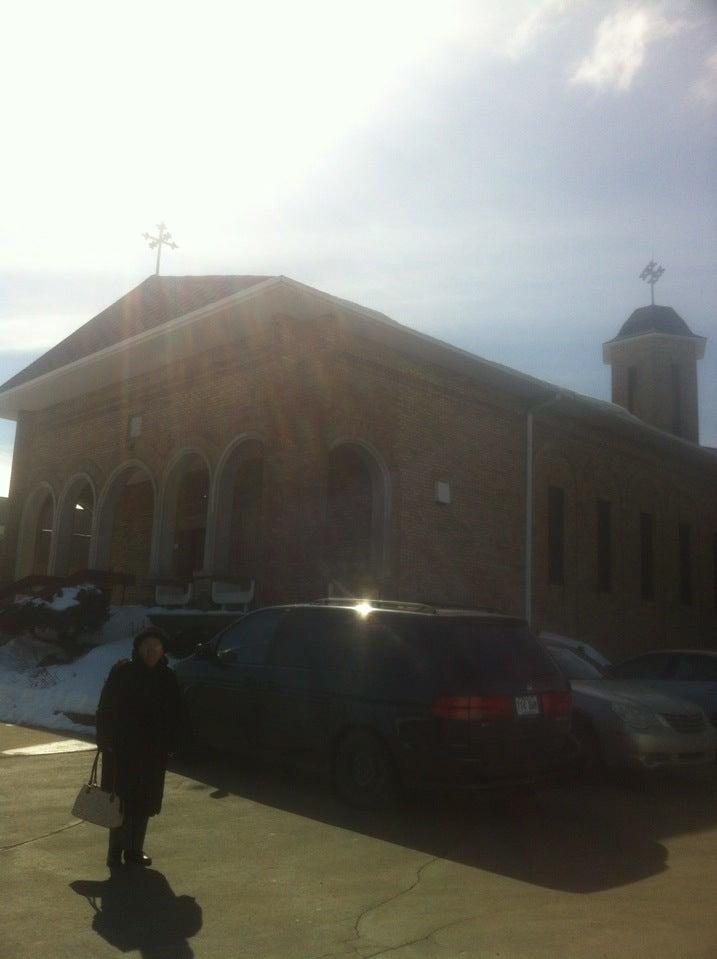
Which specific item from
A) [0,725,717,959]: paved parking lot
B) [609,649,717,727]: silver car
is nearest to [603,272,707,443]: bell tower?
[609,649,717,727]: silver car

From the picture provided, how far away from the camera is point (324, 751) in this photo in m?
7.73

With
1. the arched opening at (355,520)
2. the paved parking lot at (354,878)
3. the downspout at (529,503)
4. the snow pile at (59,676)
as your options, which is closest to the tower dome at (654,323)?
the downspout at (529,503)

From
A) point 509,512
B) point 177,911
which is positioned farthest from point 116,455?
point 177,911

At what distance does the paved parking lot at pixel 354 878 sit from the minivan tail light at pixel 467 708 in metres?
0.83

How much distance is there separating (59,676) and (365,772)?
297 inches

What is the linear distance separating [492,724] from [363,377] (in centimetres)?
1041

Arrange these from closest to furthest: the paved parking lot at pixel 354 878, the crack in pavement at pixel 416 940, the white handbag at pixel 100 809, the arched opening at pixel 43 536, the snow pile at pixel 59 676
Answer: the crack in pavement at pixel 416 940
the paved parking lot at pixel 354 878
the white handbag at pixel 100 809
the snow pile at pixel 59 676
the arched opening at pixel 43 536

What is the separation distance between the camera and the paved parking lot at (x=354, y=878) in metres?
4.60

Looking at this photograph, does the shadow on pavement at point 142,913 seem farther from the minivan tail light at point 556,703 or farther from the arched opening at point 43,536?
the arched opening at point 43,536

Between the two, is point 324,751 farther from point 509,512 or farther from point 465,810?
point 509,512

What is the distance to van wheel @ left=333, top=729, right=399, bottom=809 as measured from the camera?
286 inches

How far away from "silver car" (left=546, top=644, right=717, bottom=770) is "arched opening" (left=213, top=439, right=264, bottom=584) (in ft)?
24.0

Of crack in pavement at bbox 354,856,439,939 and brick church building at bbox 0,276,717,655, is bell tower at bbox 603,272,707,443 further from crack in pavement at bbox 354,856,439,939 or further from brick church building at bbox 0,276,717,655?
crack in pavement at bbox 354,856,439,939

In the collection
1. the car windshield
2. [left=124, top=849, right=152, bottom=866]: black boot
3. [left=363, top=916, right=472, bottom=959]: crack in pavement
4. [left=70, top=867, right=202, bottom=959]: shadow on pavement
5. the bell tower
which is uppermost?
the bell tower
